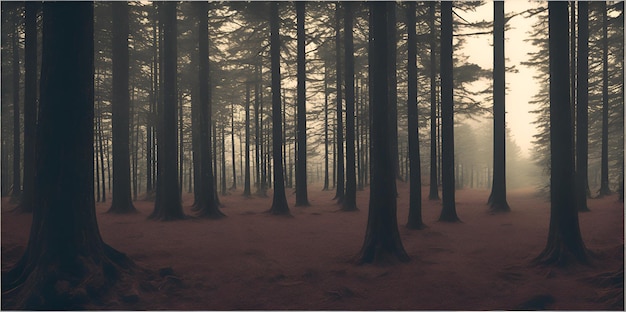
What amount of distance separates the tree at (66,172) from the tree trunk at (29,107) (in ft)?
31.8

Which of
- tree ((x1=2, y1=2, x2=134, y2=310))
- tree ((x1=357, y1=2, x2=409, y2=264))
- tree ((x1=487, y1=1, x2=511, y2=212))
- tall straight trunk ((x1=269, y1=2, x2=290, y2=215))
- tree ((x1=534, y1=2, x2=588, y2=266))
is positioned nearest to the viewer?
tree ((x1=2, y1=2, x2=134, y2=310))

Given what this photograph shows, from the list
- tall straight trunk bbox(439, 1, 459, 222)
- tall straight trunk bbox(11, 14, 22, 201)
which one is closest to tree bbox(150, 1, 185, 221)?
tall straight trunk bbox(11, 14, 22, 201)

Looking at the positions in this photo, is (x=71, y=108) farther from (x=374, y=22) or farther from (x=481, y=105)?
(x=481, y=105)

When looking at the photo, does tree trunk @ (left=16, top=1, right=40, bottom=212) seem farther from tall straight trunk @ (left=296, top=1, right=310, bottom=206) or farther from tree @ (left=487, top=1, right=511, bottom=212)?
tree @ (left=487, top=1, right=511, bottom=212)

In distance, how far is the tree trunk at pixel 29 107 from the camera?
57.4 ft

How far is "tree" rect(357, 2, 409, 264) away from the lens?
1133 cm

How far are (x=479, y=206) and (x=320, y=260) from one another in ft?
45.4

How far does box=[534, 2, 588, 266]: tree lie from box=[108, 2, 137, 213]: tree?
56.2 ft

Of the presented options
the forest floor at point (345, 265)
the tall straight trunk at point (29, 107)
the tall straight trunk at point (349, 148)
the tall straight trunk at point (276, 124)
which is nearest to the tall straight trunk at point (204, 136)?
the forest floor at point (345, 265)

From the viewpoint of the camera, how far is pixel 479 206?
22.7m

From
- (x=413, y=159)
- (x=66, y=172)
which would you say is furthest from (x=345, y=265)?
(x=66, y=172)

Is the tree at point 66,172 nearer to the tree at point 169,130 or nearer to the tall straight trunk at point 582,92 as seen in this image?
the tree at point 169,130

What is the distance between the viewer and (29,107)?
1848cm

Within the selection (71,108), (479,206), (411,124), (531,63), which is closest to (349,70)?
(411,124)
